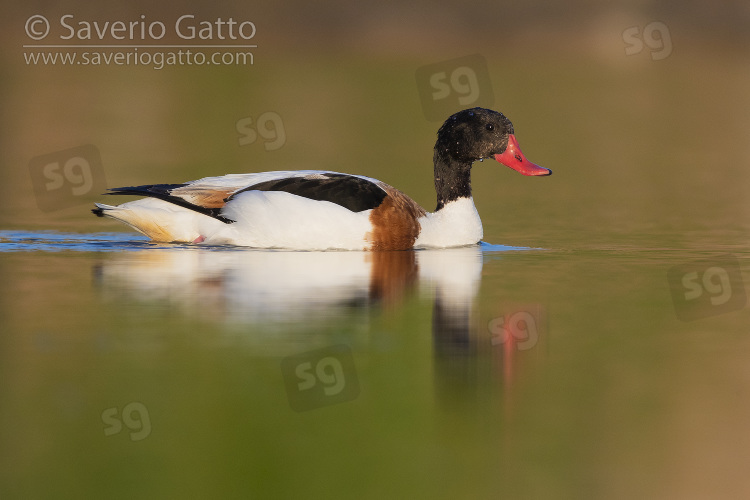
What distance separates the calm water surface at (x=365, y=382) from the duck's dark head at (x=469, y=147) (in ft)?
6.74

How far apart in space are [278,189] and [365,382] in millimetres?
4688

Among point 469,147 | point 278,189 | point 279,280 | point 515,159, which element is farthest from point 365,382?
point 515,159

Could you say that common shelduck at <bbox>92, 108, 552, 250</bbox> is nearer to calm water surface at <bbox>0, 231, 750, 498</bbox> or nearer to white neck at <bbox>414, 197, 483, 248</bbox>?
white neck at <bbox>414, 197, 483, 248</bbox>

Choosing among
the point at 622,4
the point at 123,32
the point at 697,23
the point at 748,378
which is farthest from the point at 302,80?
the point at 748,378

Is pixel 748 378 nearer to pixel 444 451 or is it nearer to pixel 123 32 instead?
pixel 444 451

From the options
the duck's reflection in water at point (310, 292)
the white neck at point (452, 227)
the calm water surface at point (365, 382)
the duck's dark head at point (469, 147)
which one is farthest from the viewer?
the duck's dark head at point (469, 147)

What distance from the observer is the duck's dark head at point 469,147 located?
12594mm

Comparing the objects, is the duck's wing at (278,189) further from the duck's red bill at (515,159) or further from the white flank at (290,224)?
the duck's red bill at (515,159)

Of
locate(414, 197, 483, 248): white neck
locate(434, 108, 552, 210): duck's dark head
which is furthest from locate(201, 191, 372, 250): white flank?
locate(434, 108, 552, 210): duck's dark head

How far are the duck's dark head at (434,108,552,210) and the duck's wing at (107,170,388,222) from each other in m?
0.88

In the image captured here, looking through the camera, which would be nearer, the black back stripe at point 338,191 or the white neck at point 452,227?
the black back stripe at point 338,191

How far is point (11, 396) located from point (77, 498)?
136 cm

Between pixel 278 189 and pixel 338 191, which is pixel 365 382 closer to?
pixel 338 191

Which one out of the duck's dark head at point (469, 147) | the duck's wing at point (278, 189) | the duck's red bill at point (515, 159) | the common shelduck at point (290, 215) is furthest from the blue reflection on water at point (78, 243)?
the duck's red bill at point (515, 159)
